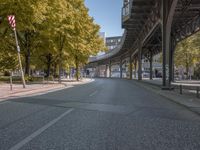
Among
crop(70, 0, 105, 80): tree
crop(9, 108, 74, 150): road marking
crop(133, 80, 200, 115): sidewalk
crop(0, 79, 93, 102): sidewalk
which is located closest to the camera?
crop(9, 108, 74, 150): road marking

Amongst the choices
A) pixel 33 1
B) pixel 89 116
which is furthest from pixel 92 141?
pixel 33 1

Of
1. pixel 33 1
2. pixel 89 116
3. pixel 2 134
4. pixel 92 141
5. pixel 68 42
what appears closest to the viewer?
pixel 92 141

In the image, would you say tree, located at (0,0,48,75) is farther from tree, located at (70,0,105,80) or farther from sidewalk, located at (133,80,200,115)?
tree, located at (70,0,105,80)

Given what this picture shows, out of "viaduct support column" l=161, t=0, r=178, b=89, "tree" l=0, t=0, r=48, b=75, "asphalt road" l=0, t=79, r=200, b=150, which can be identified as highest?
"tree" l=0, t=0, r=48, b=75

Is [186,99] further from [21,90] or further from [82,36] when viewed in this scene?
[82,36]

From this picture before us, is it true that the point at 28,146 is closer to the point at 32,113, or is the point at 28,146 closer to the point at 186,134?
the point at 186,134

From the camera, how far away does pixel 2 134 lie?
25.3ft

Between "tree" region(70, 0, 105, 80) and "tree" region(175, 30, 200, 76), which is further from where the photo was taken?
"tree" region(175, 30, 200, 76)

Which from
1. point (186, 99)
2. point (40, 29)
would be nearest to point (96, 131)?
point (186, 99)

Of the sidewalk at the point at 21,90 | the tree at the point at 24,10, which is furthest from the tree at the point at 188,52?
the tree at the point at 24,10

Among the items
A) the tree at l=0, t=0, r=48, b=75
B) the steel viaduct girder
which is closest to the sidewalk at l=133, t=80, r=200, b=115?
the steel viaduct girder

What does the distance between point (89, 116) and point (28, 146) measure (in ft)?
15.1

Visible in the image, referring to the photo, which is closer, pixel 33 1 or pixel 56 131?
pixel 56 131

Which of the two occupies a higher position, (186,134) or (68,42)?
(68,42)
